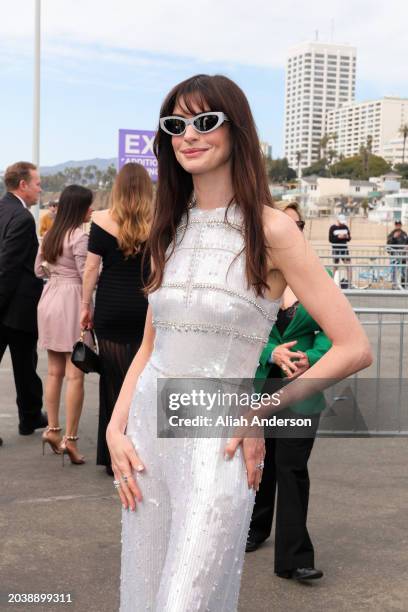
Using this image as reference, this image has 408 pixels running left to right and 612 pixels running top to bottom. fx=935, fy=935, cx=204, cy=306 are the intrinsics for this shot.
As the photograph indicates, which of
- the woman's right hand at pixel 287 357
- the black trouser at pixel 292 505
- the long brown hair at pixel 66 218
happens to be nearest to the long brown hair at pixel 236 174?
the woman's right hand at pixel 287 357

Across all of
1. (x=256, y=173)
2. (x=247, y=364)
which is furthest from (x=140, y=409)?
(x=256, y=173)

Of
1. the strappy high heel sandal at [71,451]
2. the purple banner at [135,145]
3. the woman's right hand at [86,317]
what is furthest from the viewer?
the purple banner at [135,145]

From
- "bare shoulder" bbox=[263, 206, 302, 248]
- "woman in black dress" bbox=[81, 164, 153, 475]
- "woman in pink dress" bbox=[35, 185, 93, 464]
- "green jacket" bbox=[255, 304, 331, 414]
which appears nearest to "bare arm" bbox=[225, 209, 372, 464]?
"bare shoulder" bbox=[263, 206, 302, 248]

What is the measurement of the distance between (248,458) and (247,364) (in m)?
0.22

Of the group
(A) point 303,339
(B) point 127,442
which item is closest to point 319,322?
(B) point 127,442

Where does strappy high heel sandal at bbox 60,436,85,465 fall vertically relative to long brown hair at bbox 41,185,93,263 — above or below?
below

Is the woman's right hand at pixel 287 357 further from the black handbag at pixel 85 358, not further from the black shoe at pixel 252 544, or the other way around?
the black handbag at pixel 85 358

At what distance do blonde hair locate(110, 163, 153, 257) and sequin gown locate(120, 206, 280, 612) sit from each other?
3.36 metres

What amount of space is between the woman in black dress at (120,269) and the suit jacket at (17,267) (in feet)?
3.63

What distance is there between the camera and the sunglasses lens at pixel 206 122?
7.20ft

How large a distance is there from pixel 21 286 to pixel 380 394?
286 centimetres

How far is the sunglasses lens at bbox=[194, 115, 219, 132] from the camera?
2.20 meters

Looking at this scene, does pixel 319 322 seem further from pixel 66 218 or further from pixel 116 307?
pixel 66 218

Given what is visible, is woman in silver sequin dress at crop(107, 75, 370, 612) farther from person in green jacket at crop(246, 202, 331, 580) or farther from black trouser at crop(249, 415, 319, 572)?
black trouser at crop(249, 415, 319, 572)
